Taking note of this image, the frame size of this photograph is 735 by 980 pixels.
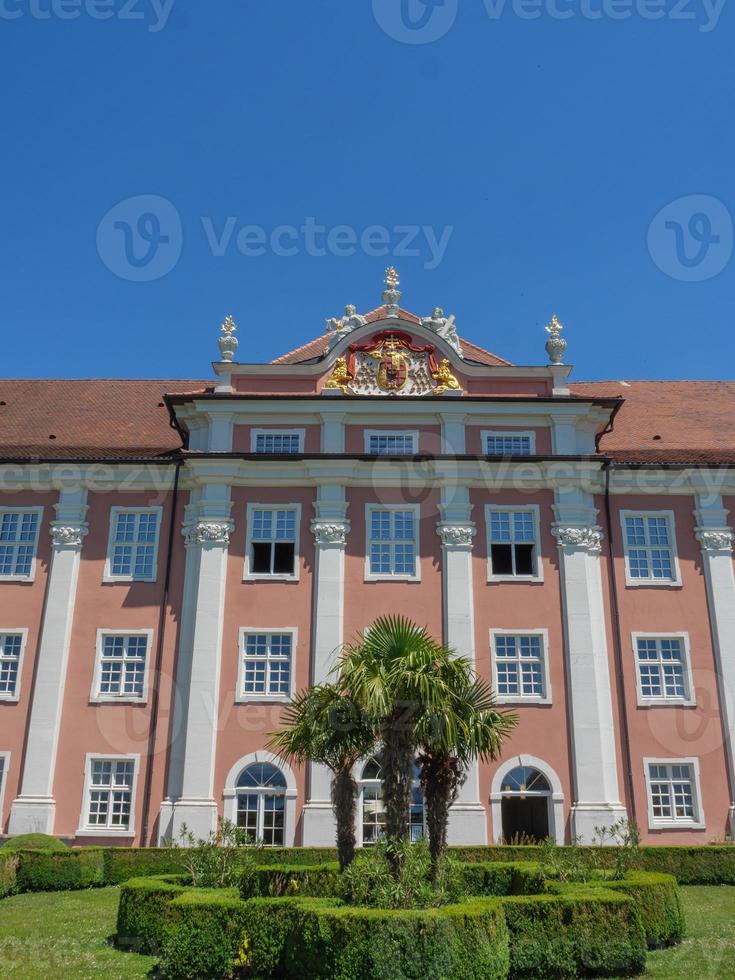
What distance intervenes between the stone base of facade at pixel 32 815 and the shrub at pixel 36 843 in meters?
1.45

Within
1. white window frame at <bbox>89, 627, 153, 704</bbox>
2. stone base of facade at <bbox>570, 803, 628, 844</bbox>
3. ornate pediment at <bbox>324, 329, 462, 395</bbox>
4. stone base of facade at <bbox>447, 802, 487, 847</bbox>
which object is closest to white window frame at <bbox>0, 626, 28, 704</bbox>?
white window frame at <bbox>89, 627, 153, 704</bbox>

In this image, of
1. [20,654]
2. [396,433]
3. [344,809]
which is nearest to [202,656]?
[20,654]

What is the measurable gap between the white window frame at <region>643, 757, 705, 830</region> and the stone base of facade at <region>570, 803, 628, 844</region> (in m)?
1.27

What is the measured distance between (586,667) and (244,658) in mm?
10627

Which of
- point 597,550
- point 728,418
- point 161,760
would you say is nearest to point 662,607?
point 597,550

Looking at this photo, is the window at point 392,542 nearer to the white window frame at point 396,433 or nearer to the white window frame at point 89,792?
the white window frame at point 396,433

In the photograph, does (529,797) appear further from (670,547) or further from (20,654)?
(20,654)

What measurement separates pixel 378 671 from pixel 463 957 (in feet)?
15.6

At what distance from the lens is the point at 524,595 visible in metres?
30.0

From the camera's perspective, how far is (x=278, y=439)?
31719 mm

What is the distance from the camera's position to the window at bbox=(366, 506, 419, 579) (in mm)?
30281

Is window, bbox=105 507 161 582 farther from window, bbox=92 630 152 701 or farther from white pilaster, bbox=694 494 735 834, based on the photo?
white pilaster, bbox=694 494 735 834

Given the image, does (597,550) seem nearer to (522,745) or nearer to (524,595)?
(524,595)

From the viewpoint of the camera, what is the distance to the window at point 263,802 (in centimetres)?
2744
